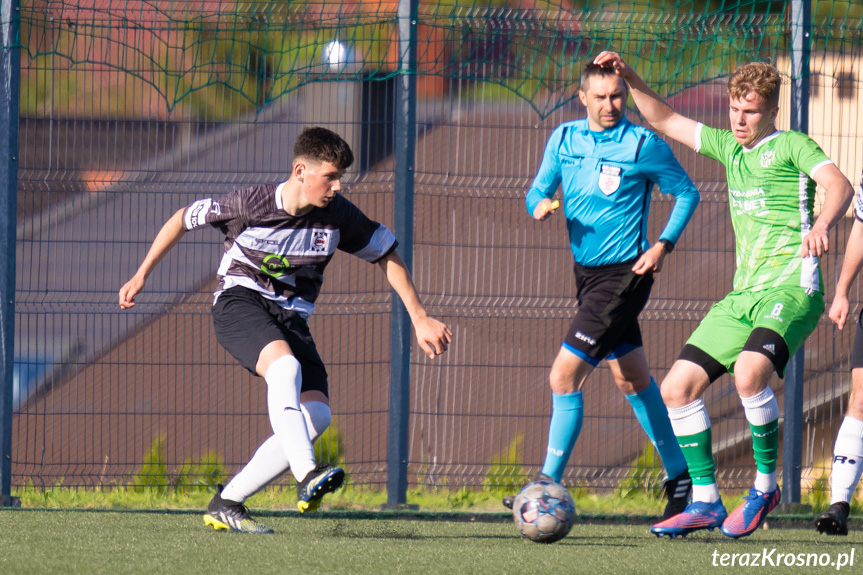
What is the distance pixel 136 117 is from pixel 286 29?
99 centimetres

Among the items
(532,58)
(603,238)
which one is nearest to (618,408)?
(603,238)

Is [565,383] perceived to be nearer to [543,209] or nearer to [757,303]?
[543,209]

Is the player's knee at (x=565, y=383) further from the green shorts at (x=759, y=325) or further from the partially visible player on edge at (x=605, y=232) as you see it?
the green shorts at (x=759, y=325)

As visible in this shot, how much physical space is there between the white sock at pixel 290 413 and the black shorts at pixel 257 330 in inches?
6.4

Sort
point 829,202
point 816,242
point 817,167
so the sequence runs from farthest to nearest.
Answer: point 817,167
point 829,202
point 816,242

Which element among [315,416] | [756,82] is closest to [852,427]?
[756,82]

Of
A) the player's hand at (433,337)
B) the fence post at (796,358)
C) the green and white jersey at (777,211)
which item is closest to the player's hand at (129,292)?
the player's hand at (433,337)

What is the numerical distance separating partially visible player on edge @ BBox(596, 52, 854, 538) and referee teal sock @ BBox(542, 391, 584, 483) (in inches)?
18.5

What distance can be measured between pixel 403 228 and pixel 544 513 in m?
2.13

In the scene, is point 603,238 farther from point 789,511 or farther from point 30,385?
point 30,385

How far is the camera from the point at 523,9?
6.13 metres

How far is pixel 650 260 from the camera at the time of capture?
4801 mm

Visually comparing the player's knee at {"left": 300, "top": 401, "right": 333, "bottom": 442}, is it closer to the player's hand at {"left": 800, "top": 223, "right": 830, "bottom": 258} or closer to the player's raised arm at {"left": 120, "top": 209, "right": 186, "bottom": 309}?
the player's raised arm at {"left": 120, "top": 209, "right": 186, "bottom": 309}

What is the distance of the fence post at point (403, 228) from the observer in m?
5.98
